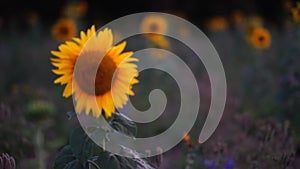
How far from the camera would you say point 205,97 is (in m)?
5.70

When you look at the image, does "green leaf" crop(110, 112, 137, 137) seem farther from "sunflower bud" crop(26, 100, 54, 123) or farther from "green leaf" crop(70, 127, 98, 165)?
"sunflower bud" crop(26, 100, 54, 123)

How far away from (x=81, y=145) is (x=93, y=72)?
13.0 inches

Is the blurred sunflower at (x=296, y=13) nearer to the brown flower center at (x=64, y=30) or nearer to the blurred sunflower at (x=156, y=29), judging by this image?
the blurred sunflower at (x=156, y=29)

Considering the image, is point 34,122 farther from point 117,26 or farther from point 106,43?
point 117,26

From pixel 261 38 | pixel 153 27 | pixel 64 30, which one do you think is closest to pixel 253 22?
pixel 153 27

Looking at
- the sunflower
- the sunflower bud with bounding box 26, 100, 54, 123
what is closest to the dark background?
the sunflower bud with bounding box 26, 100, 54, 123

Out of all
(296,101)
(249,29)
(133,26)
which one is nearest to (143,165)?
(296,101)

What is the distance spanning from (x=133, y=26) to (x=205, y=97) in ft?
13.7

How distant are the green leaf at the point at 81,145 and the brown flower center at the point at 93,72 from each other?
21 centimetres

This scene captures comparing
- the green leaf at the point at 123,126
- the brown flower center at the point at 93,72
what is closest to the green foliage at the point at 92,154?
the green leaf at the point at 123,126

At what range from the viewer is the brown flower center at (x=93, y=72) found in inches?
86.9

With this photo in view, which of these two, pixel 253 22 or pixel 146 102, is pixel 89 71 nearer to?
pixel 146 102

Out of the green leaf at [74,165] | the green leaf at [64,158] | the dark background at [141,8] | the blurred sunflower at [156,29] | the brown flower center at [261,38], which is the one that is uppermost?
the dark background at [141,8]

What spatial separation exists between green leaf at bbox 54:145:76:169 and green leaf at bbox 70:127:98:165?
0.30 ft
